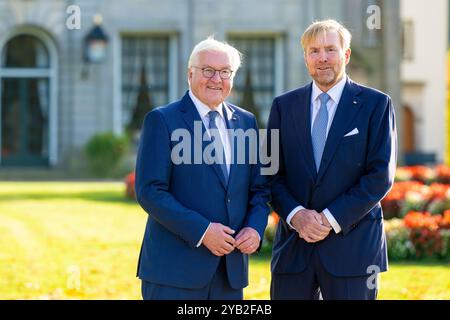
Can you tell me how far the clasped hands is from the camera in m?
4.72

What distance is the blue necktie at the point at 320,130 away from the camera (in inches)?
202

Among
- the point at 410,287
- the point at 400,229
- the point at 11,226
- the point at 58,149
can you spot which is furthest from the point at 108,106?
the point at 410,287

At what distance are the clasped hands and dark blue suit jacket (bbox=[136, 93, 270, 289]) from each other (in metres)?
0.05

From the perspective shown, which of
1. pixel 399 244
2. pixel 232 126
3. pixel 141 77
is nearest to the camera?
pixel 232 126

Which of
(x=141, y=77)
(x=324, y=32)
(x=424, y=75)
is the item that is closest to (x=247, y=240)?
(x=324, y=32)

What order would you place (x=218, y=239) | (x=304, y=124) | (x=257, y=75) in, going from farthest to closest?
(x=257, y=75)
(x=304, y=124)
(x=218, y=239)

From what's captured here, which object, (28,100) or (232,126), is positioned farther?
(28,100)

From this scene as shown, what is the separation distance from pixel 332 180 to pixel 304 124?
34 centimetres

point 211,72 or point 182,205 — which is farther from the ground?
point 211,72

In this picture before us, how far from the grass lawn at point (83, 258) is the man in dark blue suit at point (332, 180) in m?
3.01

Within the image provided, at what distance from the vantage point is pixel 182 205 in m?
4.82

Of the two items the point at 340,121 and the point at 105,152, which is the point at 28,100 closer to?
the point at 105,152

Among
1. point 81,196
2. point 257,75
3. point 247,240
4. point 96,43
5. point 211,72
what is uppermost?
point 96,43

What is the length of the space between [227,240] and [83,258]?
6433mm
